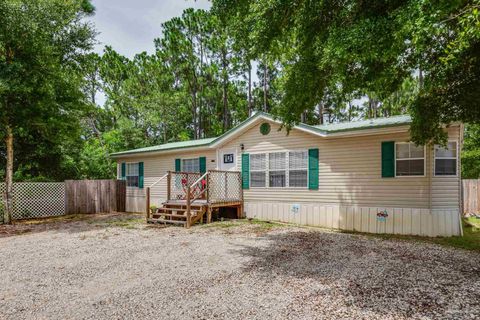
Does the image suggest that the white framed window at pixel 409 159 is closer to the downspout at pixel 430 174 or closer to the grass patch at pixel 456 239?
the downspout at pixel 430 174

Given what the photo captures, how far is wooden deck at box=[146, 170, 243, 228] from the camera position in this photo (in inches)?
383

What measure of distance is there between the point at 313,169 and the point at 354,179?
128 centimetres

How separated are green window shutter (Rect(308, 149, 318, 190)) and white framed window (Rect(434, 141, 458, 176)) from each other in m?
3.20

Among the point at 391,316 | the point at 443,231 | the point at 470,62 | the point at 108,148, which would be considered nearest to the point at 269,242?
the point at 391,316

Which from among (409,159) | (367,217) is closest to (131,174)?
(367,217)

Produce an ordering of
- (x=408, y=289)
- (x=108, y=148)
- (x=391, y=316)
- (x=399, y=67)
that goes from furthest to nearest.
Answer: (x=108, y=148) < (x=399, y=67) < (x=408, y=289) < (x=391, y=316)

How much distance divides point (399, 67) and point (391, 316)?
4.64 m

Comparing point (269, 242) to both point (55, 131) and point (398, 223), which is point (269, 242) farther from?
point (55, 131)

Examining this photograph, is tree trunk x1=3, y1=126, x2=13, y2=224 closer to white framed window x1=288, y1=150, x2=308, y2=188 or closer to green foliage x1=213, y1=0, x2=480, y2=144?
green foliage x1=213, y1=0, x2=480, y2=144

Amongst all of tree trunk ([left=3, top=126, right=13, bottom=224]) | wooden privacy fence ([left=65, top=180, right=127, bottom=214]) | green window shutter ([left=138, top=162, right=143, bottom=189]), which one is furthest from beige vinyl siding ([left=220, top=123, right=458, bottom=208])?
tree trunk ([left=3, top=126, right=13, bottom=224])

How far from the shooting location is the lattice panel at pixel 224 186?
10258 mm

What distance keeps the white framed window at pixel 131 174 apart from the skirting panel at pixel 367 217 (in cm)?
669

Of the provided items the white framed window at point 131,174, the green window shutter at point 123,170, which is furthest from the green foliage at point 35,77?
the green window shutter at point 123,170

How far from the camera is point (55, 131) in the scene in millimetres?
11023
